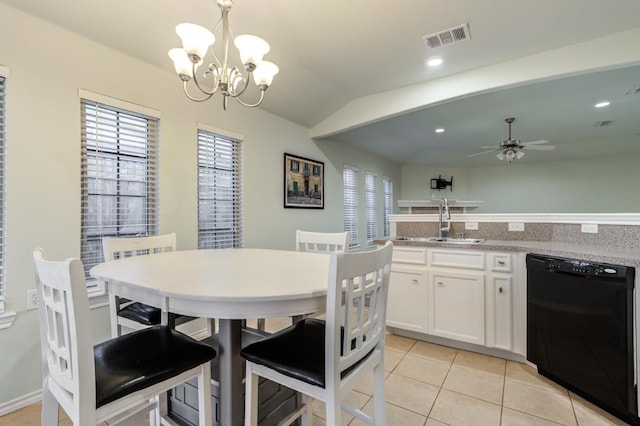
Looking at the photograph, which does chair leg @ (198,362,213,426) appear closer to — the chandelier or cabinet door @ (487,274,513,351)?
→ the chandelier

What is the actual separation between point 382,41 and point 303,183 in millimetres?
2174

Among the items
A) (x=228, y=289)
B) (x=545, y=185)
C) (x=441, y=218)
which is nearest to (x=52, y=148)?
(x=228, y=289)

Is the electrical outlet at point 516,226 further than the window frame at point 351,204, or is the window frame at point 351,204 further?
the window frame at point 351,204

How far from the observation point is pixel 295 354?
1.20 meters

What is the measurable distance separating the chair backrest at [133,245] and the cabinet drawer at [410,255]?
199 centimetres

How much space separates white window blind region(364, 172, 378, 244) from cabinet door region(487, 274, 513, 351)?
148 inches

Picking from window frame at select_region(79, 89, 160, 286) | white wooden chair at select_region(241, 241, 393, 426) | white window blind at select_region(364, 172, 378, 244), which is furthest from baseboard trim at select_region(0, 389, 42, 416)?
white window blind at select_region(364, 172, 378, 244)

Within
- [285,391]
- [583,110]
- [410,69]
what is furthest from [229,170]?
[583,110]

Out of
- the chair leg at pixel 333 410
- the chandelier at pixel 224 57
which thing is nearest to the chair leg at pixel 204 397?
the chair leg at pixel 333 410

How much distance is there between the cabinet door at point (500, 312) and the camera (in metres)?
2.40

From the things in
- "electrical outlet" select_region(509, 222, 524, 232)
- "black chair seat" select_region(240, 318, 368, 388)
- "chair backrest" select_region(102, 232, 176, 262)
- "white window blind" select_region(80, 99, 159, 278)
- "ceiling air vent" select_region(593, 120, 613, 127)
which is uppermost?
"ceiling air vent" select_region(593, 120, 613, 127)

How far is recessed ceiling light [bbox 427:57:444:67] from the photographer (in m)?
2.95

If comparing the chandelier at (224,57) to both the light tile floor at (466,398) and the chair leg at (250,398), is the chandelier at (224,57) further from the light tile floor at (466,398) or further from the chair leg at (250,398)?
the light tile floor at (466,398)

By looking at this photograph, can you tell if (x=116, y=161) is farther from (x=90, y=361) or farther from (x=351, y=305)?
(x=351, y=305)
